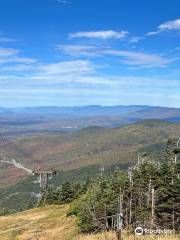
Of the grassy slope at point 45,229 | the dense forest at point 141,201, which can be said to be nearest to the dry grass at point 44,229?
the grassy slope at point 45,229

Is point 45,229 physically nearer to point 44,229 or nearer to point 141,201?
point 44,229

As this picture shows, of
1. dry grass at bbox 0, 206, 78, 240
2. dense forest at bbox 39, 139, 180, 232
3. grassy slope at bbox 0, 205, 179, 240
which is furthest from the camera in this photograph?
dry grass at bbox 0, 206, 78, 240

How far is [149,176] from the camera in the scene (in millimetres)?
72812

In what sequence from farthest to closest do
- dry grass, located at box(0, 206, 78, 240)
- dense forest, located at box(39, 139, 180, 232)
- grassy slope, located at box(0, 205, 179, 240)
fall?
dry grass, located at box(0, 206, 78, 240) < grassy slope, located at box(0, 205, 179, 240) < dense forest, located at box(39, 139, 180, 232)

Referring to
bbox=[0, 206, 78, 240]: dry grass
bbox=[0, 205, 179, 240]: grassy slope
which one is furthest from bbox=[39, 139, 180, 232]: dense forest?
bbox=[0, 206, 78, 240]: dry grass

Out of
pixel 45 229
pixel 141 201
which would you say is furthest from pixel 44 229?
pixel 141 201

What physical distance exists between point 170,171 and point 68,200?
212ft

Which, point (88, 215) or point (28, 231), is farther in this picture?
point (28, 231)

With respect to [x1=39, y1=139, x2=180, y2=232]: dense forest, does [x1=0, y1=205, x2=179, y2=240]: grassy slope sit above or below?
below

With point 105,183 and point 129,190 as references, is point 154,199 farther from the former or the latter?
point 105,183

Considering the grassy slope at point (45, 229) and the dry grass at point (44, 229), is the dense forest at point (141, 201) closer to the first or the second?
the grassy slope at point (45, 229)

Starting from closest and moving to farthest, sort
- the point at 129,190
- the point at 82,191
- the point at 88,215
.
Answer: the point at 88,215, the point at 129,190, the point at 82,191

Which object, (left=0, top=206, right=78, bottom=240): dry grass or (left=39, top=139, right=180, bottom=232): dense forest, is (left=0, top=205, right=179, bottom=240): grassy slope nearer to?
(left=0, top=206, right=78, bottom=240): dry grass

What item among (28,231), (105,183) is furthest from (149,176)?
(28,231)
